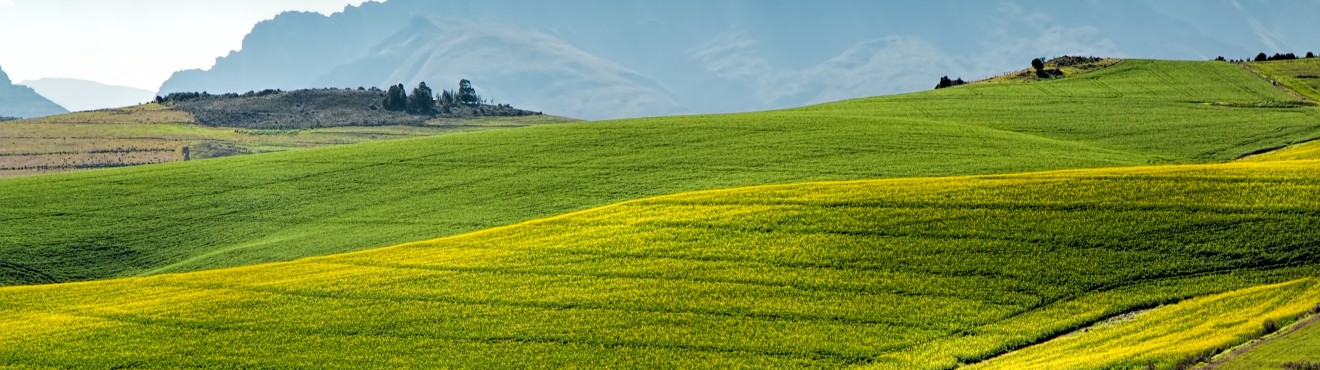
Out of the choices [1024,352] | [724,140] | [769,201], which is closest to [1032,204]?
[769,201]

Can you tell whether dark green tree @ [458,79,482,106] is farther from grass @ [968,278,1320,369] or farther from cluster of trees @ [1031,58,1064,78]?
grass @ [968,278,1320,369]

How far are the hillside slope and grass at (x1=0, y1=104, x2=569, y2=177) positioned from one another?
39.7 meters

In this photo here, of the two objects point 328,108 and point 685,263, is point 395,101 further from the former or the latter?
point 685,263

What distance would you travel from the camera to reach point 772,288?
94.7 ft

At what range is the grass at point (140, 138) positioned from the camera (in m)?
94.5

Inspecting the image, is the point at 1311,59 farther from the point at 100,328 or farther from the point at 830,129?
the point at 100,328

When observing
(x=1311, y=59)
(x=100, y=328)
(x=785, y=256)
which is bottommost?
(x=100, y=328)

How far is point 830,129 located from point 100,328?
129 ft

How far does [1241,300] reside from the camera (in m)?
25.8

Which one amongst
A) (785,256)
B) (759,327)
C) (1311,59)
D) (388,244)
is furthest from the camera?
(1311,59)

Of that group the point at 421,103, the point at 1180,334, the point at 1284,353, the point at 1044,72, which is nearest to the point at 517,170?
the point at 1180,334

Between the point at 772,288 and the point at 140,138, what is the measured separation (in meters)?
98.3

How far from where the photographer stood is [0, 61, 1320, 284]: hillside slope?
4284cm

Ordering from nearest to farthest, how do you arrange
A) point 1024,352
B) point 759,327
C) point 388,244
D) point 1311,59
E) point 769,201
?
1. point 1024,352
2. point 759,327
3. point 769,201
4. point 388,244
5. point 1311,59
